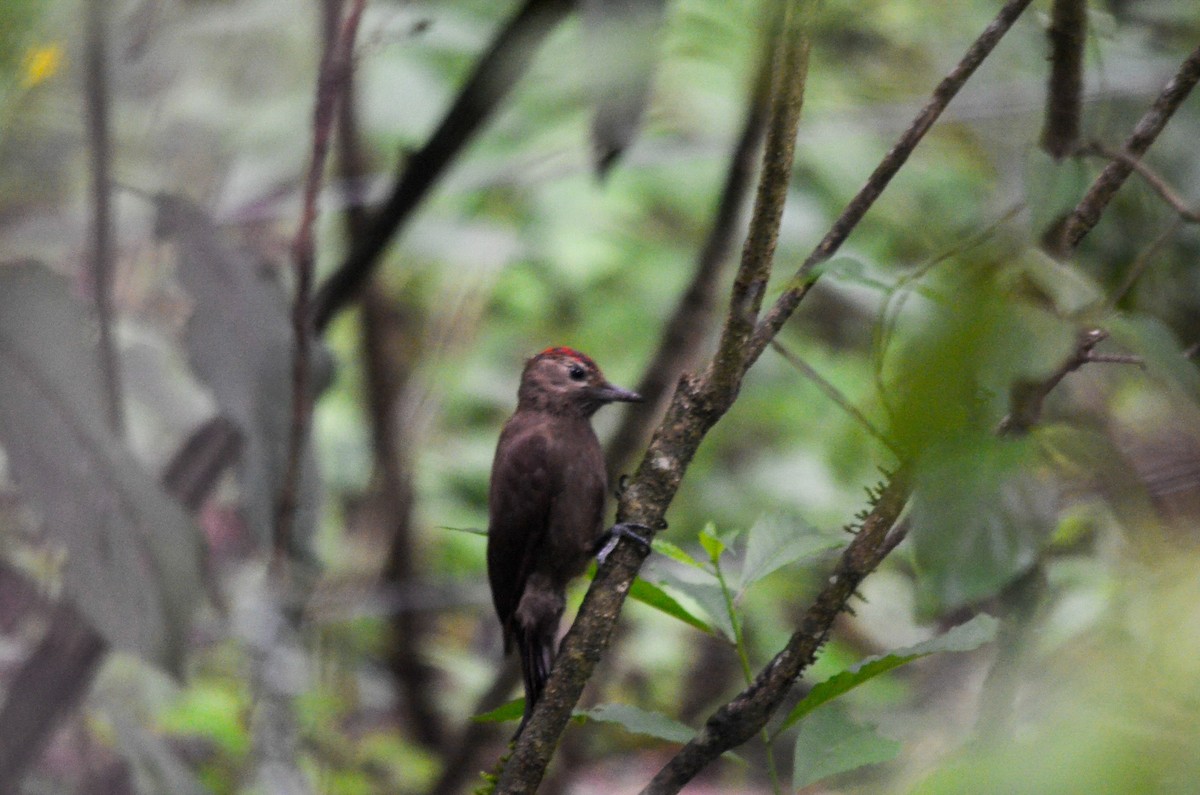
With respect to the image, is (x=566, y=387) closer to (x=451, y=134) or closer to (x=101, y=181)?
(x=451, y=134)

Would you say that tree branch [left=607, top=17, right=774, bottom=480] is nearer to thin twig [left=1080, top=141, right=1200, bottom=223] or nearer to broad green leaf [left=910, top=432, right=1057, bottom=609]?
thin twig [left=1080, top=141, right=1200, bottom=223]

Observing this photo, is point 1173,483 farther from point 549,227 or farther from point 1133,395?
point 549,227

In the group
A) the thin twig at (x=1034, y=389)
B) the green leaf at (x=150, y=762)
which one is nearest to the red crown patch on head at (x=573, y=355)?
the green leaf at (x=150, y=762)

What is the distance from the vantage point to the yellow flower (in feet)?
7.94

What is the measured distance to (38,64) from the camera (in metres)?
2.54

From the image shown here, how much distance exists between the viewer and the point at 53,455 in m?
2.44

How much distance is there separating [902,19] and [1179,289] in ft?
5.74

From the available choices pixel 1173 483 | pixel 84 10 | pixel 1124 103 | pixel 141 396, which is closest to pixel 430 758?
pixel 141 396

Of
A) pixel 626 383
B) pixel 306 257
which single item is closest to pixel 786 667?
pixel 306 257

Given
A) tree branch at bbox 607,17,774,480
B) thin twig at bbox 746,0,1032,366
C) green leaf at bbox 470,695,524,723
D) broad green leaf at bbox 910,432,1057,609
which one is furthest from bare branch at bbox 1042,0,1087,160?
tree branch at bbox 607,17,774,480

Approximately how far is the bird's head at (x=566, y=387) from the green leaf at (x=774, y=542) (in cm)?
158

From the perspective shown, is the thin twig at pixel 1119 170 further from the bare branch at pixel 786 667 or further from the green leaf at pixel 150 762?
the green leaf at pixel 150 762

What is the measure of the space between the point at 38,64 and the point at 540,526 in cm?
146

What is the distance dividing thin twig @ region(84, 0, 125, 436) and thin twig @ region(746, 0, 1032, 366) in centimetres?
179
